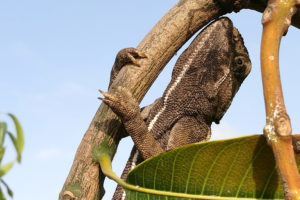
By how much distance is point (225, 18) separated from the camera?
11.0 ft

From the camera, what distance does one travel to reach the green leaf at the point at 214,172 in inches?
46.7

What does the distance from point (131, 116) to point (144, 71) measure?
0.30 meters

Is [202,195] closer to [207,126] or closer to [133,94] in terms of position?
[133,94]

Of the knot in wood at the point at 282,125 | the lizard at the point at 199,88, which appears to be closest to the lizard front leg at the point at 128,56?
the lizard at the point at 199,88

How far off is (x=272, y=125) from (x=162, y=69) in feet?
5.63

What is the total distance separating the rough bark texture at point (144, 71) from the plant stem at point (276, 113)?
1.40 m

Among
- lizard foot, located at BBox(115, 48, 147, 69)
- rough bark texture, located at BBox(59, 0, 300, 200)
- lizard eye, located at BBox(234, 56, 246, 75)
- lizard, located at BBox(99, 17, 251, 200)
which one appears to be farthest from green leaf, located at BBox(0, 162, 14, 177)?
lizard eye, located at BBox(234, 56, 246, 75)

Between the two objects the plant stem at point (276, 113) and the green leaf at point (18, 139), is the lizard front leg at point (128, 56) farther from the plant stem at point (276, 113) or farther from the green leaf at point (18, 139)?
the green leaf at point (18, 139)

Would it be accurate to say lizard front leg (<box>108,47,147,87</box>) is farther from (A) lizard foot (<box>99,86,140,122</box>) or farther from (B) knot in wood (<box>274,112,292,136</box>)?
(B) knot in wood (<box>274,112,292,136</box>)

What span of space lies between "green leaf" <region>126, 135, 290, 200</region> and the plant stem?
21cm

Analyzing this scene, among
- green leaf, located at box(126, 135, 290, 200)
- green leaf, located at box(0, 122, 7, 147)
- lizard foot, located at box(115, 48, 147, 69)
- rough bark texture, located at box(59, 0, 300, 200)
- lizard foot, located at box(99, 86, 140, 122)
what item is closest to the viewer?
green leaf, located at box(0, 122, 7, 147)

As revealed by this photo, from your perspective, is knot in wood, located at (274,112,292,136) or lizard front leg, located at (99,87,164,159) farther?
lizard front leg, located at (99,87,164,159)

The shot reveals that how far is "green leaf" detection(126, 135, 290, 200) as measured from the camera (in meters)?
1.19

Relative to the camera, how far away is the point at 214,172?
126 centimetres
